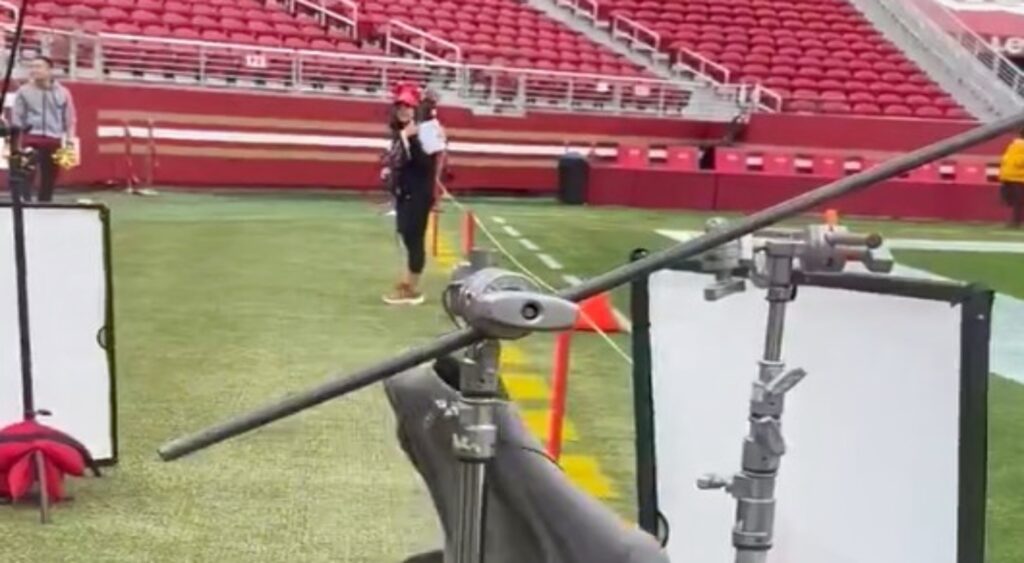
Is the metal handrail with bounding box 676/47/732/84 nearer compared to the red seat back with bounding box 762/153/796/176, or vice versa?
the red seat back with bounding box 762/153/796/176

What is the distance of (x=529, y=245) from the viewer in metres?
15.4

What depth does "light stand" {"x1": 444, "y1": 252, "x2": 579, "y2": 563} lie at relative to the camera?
5.59 ft

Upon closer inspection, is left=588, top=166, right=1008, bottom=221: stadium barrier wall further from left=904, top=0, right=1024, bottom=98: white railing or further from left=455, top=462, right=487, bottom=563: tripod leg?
left=455, top=462, right=487, bottom=563: tripod leg

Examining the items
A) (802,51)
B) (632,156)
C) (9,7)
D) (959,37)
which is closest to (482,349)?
(9,7)

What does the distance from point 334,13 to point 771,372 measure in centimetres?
2523

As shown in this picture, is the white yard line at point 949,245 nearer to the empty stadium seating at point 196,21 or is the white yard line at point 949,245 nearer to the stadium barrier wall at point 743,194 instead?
the stadium barrier wall at point 743,194

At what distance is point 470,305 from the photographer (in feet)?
5.75

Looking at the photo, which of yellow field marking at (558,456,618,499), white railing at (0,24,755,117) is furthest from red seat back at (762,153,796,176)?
yellow field marking at (558,456,618,499)

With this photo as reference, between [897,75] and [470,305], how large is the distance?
30.5 m

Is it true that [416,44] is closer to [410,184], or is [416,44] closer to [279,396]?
[410,184]

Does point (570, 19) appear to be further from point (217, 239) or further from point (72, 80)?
point (217, 239)

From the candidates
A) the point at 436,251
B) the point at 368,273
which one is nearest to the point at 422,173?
the point at 368,273

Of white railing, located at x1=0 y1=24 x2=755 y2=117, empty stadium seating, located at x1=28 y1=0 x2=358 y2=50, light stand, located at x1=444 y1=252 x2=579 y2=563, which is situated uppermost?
light stand, located at x1=444 y1=252 x2=579 y2=563

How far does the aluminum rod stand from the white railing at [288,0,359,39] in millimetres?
24885
